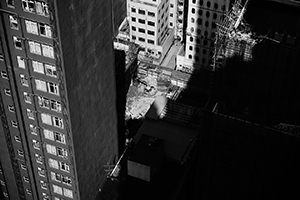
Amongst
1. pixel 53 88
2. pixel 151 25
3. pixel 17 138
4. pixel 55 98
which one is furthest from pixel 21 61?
pixel 151 25

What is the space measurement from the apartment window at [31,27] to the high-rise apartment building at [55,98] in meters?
0.18

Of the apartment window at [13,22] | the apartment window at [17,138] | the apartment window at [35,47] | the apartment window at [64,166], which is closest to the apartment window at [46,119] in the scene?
the apartment window at [17,138]

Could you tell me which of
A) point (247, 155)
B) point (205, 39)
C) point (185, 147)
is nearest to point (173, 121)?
point (185, 147)

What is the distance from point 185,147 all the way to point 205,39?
51.4 m

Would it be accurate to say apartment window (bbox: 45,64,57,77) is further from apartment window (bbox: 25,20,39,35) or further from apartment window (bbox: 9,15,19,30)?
apartment window (bbox: 9,15,19,30)

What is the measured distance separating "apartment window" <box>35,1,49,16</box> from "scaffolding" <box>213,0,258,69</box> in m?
28.5

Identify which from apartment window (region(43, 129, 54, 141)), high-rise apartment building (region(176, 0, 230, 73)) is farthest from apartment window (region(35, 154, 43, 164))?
high-rise apartment building (region(176, 0, 230, 73))

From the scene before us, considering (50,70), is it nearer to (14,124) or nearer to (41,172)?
(14,124)

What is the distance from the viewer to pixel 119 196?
414ft

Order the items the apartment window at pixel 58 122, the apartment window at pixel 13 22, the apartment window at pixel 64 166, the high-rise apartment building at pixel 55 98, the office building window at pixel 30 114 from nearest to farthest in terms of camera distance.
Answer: the apartment window at pixel 13 22
the high-rise apartment building at pixel 55 98
the apartment window at pixel 58 122
the office building window at pixel 30 114
the apartment window at pixel 64 166

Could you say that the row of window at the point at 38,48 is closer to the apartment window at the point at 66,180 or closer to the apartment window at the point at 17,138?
the apartment window at the point at 17,138

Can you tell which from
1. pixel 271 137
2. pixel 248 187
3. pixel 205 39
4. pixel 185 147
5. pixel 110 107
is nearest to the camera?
pixel 271 137

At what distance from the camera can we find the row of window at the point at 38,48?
9269 centimetres

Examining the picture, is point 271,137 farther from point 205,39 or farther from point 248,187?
point 205,39
